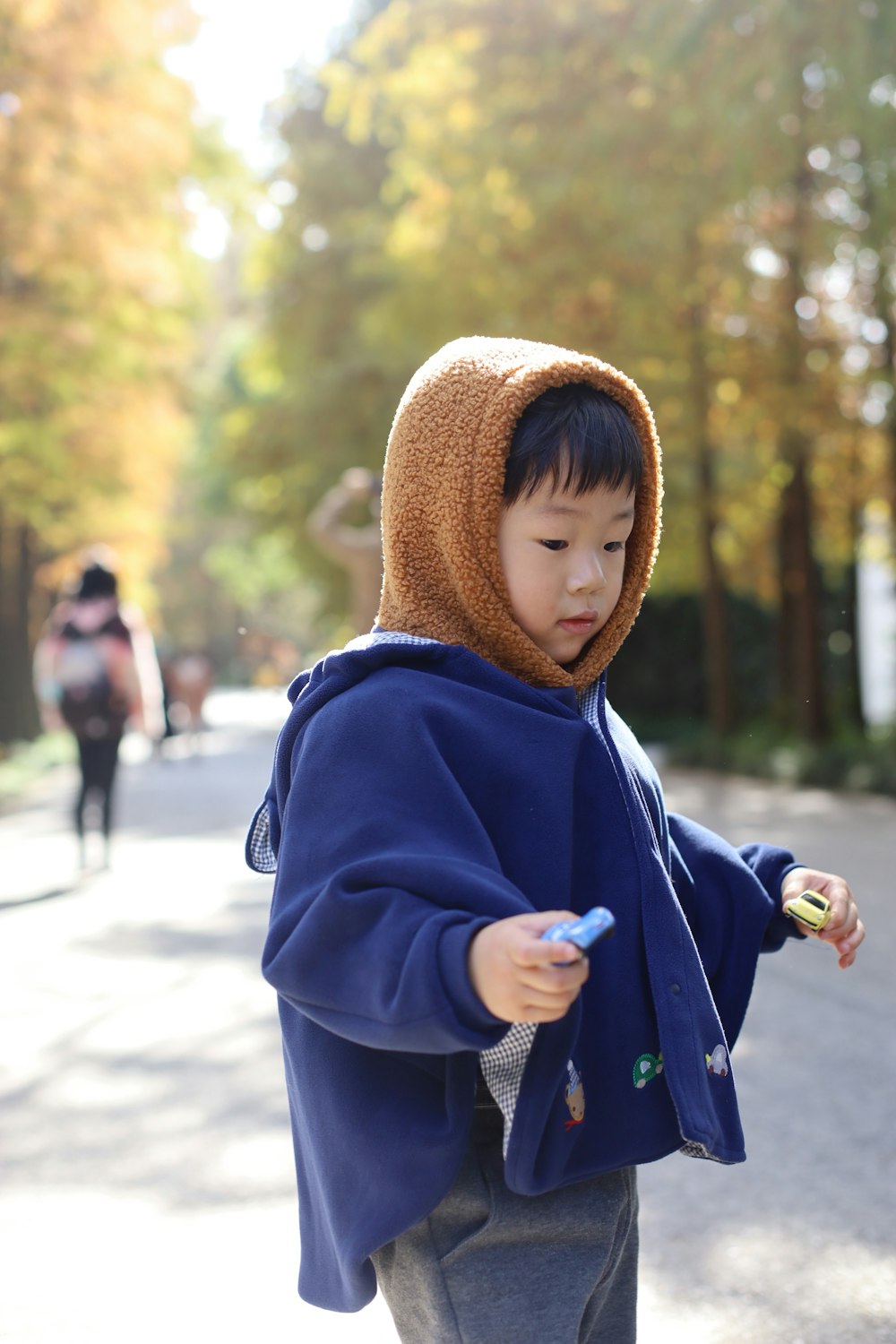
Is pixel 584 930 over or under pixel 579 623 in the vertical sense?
under

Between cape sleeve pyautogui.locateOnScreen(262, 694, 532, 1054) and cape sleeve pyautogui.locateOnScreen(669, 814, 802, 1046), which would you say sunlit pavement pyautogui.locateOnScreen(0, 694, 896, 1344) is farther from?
cape sleeve pyautogui.locateOnScreen(262, 694, 532, 1054)

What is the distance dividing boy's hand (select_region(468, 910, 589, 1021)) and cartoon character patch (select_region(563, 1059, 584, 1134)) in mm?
288

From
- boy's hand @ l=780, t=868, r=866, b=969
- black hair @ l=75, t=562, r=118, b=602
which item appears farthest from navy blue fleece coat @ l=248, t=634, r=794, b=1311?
black hair @ l=75, t=562, r=118, b=602

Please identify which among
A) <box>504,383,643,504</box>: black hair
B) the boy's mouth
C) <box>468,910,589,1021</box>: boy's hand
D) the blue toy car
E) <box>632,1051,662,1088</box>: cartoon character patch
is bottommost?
<box>632,1051,662,1088</box>: cartoon character patch

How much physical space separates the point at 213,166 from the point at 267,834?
17.1 m

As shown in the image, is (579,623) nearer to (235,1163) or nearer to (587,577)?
(587,577)

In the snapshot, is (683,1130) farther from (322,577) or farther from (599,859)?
(322,577)

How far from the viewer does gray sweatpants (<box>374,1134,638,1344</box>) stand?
6.00 ft

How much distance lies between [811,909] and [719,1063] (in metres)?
0.25

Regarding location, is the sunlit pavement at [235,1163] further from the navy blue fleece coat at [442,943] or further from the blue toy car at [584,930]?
the blue toy car at [584,930]

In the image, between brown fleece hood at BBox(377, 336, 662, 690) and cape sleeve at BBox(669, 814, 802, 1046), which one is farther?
cape sleeve at BBox(669, 814, 802, 1046)

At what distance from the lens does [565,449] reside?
1.92 m

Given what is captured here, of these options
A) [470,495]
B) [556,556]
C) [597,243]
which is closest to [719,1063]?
[556,556]

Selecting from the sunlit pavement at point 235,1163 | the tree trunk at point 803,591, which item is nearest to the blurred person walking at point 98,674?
the sunlit pavement at point 235,1163
